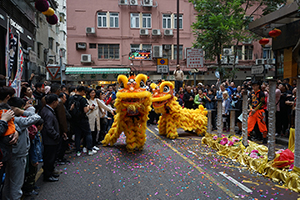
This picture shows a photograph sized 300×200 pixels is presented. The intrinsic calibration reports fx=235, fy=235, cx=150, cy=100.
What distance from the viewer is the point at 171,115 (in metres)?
8.41

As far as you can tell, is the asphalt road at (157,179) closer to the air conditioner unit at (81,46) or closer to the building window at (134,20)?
the air conditioner unit at (81,46)

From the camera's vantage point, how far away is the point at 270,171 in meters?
4.73

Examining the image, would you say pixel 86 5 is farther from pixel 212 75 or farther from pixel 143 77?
pixel 143 77

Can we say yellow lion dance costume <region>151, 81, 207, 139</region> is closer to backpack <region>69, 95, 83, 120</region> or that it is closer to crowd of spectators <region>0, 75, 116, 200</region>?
crowd of spectators <region>0, 75, 116, 200</region>

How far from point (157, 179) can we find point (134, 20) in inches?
889

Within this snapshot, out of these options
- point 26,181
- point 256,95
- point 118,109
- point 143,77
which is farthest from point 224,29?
point 26,181

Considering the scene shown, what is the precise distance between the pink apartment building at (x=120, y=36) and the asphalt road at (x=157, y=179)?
18523 millimetres

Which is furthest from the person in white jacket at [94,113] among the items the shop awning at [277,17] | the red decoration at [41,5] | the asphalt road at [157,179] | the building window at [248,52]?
the building window at [248,52]

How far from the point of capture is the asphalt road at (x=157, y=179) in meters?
3.98

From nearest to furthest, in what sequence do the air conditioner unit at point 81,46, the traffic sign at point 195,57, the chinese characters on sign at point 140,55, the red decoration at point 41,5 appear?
the red decoration at point 41,5
the traffic sign at point 195,57
the chinese characters on sign at point 140,55
the air conditioner unit at point 81,46

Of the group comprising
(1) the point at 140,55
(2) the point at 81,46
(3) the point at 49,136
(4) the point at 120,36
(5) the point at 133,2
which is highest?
(5) the point at 133,2

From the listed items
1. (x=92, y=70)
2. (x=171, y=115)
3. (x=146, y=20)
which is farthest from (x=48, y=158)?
(x=146, y=20)

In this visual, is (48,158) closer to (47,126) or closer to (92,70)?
(47,126)

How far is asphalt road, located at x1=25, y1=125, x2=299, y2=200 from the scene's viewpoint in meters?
3.98
